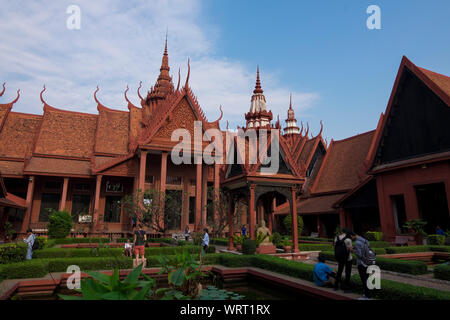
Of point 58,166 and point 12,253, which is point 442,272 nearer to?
point 12,253

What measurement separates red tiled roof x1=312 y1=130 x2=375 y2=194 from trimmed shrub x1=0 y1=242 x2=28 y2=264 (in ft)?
62.8

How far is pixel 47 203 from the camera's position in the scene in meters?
22.0

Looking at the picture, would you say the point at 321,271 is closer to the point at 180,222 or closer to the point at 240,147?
the point at 240,147

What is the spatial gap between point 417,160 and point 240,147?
893 cm

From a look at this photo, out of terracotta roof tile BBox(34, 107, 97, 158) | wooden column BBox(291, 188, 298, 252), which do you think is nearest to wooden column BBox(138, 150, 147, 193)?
terracotta roof tile BBox(34, 107, 97, 158)

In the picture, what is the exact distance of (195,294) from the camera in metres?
5.70

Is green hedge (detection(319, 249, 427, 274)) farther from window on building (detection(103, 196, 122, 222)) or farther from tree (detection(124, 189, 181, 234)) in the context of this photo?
window on building (detection(103, 196, 122, 222))

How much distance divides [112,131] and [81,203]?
6.59 meters

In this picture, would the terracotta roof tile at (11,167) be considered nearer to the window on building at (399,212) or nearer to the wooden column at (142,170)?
the wooden column at (142,170)

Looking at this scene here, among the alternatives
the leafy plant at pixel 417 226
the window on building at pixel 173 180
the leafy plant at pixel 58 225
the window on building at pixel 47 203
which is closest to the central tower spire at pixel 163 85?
the window on building at pixel 173 180

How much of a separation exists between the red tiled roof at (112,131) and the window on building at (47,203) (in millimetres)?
4685

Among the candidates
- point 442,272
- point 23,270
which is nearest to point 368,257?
point 442,272

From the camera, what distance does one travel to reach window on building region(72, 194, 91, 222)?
22.6m
